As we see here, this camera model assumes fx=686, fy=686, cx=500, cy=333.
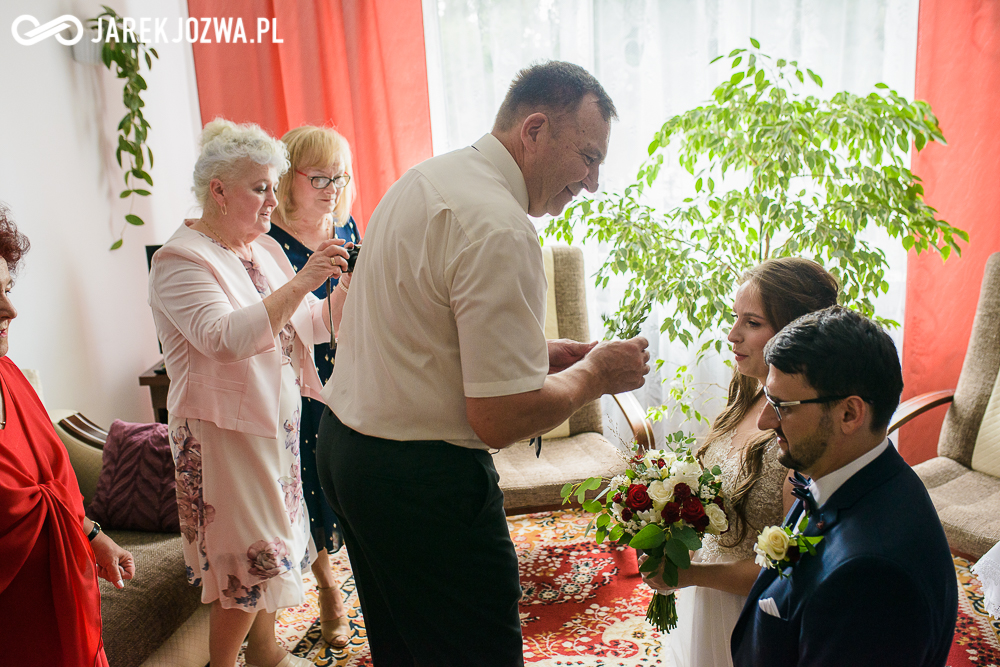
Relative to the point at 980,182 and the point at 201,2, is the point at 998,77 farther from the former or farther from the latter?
the point at 201,2

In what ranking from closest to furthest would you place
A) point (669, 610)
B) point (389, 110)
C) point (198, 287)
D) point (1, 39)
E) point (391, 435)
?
point (391, 435)
point (669, 610)
point (198, 287)
point (1, 39)
point (389, 110)

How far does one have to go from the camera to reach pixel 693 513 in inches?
56.6

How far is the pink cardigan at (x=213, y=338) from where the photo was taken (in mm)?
1728

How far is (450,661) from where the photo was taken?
1.34 metres

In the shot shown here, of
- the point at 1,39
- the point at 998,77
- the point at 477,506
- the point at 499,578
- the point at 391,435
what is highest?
the point at 1,39

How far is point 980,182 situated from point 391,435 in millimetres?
3485

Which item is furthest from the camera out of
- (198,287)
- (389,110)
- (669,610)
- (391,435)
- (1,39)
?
(389,110)

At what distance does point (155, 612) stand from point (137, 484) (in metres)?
0.55

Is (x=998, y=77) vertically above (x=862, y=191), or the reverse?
(x=998, y=77)

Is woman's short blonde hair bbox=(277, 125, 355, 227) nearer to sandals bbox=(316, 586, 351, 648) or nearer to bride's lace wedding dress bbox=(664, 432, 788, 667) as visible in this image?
sandals bbox=(316, 586, 351, 648)

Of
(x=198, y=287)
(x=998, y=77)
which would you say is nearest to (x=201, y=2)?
(x=198, y=287)

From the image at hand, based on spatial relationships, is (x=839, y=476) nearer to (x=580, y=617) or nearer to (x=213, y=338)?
(x=213, y=338)

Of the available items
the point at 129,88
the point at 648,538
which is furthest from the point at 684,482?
the point at 129,88

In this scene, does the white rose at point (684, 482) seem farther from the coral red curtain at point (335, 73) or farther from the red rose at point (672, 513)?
the coral red curtain at point (335, 73)
